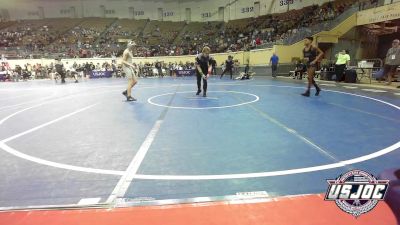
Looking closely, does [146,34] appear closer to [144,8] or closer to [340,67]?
[144,8]

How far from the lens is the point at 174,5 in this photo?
4378 centimetres

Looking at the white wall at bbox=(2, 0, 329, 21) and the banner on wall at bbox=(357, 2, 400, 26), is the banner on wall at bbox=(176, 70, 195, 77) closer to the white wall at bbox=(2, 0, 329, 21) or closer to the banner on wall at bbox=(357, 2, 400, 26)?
the banner on wall at bbox=(357, 2, 400, 26)

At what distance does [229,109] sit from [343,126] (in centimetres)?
291

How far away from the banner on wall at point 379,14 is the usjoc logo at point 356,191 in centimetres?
2254

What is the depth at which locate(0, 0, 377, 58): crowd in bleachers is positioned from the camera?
30594mm

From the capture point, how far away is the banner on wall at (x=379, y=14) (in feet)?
63.5

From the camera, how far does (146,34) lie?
40062 mm

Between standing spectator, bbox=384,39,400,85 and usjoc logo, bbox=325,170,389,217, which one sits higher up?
standing spectator, bbox=384,39,400,85

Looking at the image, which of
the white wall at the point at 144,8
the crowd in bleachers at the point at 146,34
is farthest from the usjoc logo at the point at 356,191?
the white wall at the point at 144,8

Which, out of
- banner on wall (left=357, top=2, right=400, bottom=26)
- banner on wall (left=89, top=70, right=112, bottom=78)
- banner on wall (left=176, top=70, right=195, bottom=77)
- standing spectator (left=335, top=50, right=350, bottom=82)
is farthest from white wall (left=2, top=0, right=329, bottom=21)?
standing spectator (left=335, top=50, right=350, bottom=82)

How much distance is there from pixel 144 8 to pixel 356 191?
46.8 metres

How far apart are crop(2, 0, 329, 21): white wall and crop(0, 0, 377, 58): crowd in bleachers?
1.62m

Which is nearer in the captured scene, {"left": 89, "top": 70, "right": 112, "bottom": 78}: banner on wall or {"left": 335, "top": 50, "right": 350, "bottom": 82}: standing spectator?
{"left": 335, "top": 50, "right": 350, "bottom": 82}: standing spectator

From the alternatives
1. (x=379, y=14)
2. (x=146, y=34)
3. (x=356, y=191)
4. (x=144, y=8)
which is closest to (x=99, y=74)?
(x=146, y=34)
